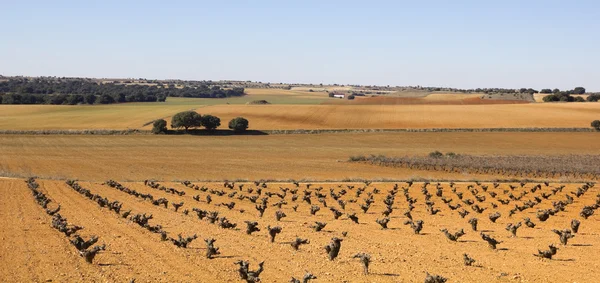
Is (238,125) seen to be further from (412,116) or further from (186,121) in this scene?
(412,116)

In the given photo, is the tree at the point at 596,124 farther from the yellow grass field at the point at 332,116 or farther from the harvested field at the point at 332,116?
the yellow grass field at the point at 332,116

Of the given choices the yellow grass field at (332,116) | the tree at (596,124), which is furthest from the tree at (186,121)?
the tree at (596,124)

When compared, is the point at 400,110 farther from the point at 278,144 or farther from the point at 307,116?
the point at 278,144

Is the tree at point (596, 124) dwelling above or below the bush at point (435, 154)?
above

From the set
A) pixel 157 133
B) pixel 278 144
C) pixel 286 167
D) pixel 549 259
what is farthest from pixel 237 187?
pixel 157 133

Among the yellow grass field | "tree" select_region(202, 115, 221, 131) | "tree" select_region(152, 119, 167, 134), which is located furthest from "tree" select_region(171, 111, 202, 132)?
the yellow grass field

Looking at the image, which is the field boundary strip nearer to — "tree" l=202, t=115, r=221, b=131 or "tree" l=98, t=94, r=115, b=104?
"tree" l=202, t=115, r=221, b=131

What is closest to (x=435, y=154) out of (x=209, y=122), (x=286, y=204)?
(x=286, y=204)

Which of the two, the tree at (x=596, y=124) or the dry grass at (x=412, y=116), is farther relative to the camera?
the dry grass at (x=412, y=116)
